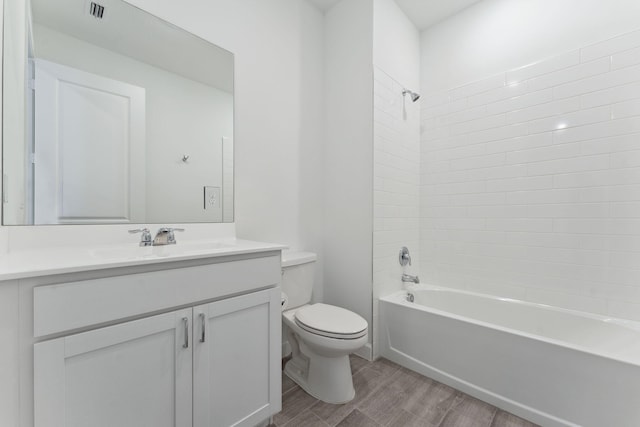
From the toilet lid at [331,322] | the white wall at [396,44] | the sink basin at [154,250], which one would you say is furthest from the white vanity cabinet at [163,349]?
the white wall at [396,44]

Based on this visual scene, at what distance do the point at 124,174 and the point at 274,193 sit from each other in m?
0.84

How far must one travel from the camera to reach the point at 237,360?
108cm

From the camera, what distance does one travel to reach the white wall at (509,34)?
1613 millimetres

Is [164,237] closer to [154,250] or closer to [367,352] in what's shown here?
[154,250]

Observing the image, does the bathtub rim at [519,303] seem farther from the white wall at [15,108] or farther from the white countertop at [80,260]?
the white wall at [15,108]

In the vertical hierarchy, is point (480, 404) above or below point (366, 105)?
below

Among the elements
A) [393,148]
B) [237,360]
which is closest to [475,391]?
[237,360]

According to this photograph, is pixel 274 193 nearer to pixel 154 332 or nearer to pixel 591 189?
pixel 154 332

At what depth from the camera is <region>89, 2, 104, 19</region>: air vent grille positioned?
118cm

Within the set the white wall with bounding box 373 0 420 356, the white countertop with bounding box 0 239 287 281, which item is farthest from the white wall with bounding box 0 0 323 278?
the white countertop with bounding box 0 239 287 281

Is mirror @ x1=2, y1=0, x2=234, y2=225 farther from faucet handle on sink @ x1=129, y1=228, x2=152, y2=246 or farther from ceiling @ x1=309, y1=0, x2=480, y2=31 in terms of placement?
ceiling @ x1=309, y1=0, x2=480, y2=31

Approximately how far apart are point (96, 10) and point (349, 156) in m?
1.55

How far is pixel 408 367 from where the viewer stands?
5.78ft

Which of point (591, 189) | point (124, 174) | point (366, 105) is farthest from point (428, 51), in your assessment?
point (124, 174)
